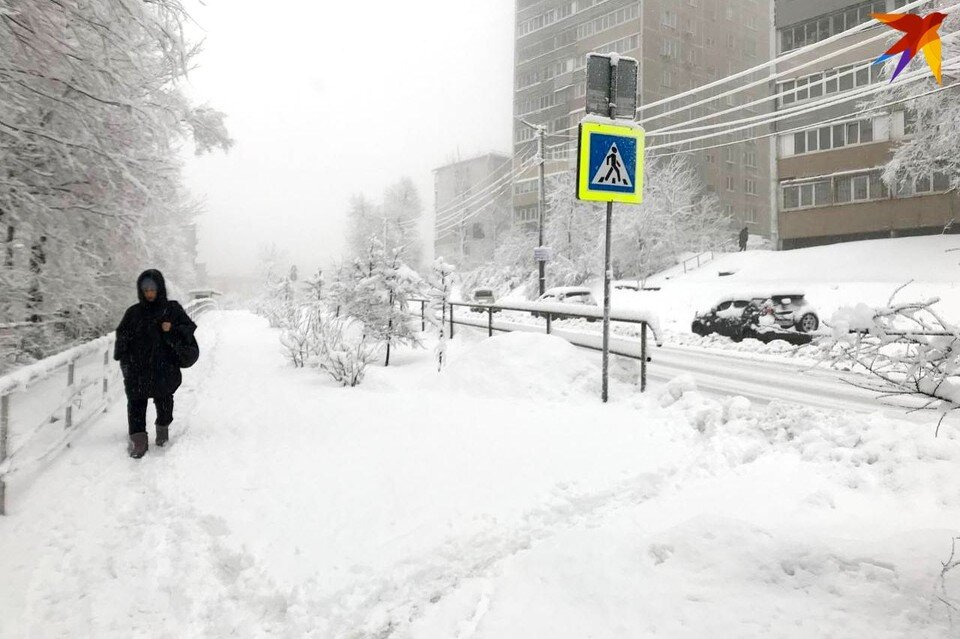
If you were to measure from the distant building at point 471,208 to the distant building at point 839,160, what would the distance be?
34.2 m

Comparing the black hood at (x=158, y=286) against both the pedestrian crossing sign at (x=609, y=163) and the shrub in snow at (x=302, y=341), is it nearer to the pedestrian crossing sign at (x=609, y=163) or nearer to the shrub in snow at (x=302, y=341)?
the shrub in snow at (x=302, y=341)

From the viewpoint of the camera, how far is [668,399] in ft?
21.7

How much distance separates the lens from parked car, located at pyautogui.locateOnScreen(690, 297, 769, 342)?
619 inches

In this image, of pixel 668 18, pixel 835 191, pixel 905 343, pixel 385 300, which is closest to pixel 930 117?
pixel 835 191

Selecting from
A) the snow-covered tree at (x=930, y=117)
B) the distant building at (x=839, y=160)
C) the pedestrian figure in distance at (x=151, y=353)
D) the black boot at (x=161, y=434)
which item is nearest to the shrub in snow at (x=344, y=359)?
the pedestrian figure in distance at (x=151, y=353)

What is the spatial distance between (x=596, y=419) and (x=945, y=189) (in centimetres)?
3137

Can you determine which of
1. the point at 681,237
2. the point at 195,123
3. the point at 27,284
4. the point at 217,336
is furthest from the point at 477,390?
the point at 681,237

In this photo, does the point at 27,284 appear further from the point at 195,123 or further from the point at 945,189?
the point at 945,189

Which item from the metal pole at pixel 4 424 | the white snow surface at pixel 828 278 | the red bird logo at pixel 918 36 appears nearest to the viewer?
the red bird logo at pixel 918 36

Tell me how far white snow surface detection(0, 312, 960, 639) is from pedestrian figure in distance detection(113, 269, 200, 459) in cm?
34

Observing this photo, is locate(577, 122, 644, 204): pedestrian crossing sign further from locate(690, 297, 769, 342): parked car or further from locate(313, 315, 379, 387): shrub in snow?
locate(690, 297, 769, 342): parked car

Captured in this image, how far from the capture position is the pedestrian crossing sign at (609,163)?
6.50 m

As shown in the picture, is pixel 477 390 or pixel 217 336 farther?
pixel 217 336

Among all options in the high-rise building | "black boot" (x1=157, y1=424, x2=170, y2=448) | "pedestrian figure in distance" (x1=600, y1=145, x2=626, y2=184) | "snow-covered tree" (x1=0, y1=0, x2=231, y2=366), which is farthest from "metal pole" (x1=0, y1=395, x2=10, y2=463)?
the high-rise building
